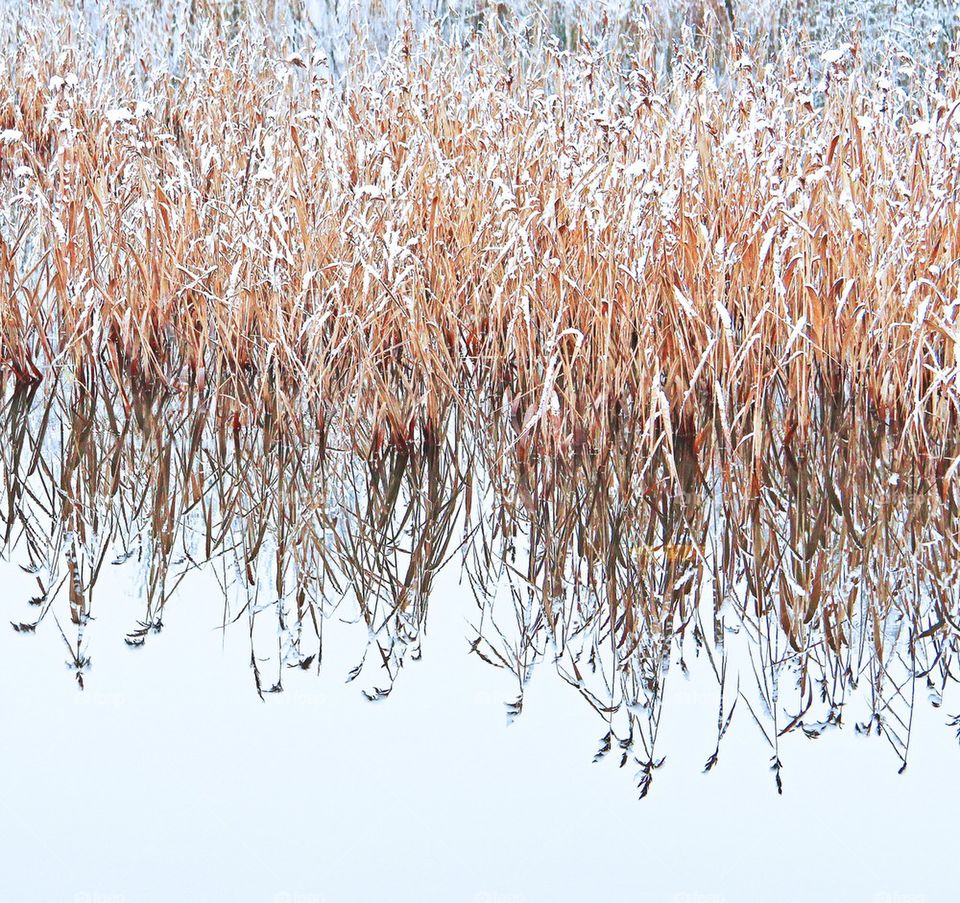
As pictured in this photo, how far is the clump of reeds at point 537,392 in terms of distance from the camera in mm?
2053

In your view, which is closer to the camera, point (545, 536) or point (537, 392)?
point (545, 536)

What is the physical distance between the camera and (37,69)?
501 cm

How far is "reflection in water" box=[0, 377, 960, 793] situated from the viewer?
1.89 meters

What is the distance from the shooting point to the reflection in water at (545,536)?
6.21 feet

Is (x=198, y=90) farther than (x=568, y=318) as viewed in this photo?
Yes

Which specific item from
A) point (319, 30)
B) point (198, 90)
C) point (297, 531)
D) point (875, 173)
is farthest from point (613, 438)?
point (319, 30)

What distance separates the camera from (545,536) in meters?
2.31

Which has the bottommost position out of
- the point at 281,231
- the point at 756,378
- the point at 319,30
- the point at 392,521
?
the point at 392,521

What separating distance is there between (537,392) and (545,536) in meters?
0.64

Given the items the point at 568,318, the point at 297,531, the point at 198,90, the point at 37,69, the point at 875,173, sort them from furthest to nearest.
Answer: the point at 37,69 < the point at 198,90 < the point at 875,173 < the point at 568,318 < the point at 297,531

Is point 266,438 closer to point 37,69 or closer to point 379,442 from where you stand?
point 379,442

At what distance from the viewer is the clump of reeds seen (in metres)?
2.05

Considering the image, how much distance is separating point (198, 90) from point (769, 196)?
246 centimetres

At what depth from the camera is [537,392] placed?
286 centimetres
